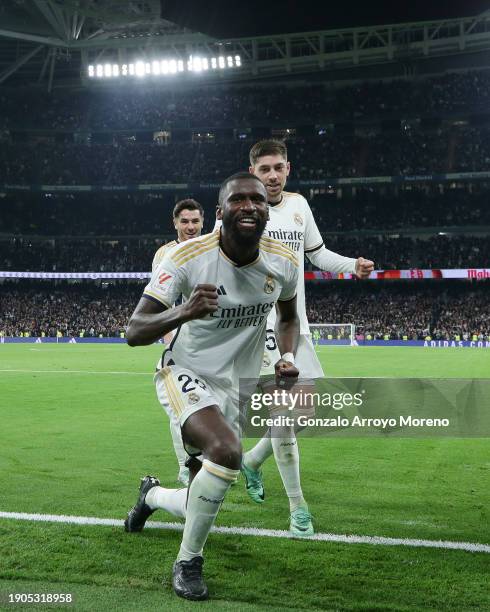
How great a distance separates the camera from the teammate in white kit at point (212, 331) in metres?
4.05

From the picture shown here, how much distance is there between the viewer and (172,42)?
2077 inches

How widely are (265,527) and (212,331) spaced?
1.76 m

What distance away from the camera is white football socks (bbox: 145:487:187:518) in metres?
4.89

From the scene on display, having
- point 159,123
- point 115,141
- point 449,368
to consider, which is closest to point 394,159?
point 159,123

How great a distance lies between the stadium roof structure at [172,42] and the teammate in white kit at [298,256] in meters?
42.0

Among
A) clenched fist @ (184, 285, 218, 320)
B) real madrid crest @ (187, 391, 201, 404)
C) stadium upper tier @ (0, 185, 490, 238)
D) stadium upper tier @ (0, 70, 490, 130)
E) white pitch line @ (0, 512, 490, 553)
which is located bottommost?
white pitch line @ (0, 512, 490, 553)

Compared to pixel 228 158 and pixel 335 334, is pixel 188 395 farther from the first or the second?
pixel 228 158

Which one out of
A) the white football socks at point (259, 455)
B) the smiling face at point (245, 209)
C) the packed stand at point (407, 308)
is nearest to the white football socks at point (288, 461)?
the white football socks at point (259, 455)

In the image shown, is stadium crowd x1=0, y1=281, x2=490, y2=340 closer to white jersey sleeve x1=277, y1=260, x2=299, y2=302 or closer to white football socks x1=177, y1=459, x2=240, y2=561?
white jersey sleeve x1=277, y1=260, x2=299, y2=302

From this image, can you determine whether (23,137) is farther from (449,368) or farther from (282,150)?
(282,150)

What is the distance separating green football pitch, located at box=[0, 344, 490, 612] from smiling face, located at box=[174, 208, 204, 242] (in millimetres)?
2518

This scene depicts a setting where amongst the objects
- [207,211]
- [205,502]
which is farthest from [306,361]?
[207,211]

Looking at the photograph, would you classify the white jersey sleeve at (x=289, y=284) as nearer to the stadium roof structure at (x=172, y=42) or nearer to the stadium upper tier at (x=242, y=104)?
the stadium roof structure at (x=172, y=42)

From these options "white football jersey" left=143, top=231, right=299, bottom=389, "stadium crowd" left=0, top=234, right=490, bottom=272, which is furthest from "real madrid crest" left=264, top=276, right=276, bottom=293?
"stadium crowd" left=0, top=234, right=490, bottom=272
